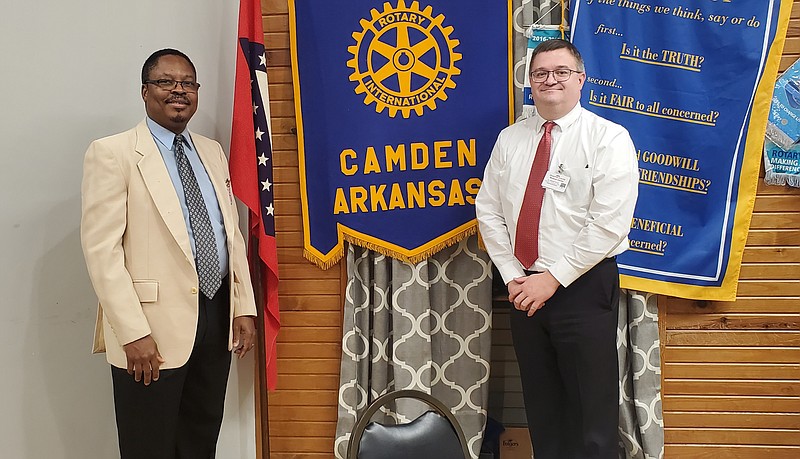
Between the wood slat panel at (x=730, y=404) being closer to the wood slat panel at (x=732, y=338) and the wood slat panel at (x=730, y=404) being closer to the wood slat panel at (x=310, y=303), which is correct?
the wood slat panel at (x=732, y=338)

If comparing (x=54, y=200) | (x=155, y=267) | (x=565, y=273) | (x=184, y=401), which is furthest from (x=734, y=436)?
(x=54, y=200)

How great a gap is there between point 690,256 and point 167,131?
1.97 metres

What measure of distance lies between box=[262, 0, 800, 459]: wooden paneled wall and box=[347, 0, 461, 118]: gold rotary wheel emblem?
354 millimetres

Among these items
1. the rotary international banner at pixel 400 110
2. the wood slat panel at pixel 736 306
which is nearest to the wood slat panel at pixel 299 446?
the rotary international banner at pixel 400 110

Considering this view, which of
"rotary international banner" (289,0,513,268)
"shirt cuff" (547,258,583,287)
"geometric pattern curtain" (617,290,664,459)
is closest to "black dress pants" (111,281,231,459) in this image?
"rotary international banner" (289,0,513,268)

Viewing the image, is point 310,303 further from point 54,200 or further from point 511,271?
point 54,200

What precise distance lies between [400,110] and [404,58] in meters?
0.21

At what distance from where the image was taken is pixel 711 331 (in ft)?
9.23

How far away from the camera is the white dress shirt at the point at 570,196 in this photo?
2275mm

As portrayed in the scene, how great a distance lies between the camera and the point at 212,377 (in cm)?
230

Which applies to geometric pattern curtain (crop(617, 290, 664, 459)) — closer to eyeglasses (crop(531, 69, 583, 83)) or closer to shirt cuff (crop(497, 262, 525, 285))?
shirt cuff (crop(497, 262, 525, 285))

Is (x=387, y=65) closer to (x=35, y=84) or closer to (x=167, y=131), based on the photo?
(x=167, y=131)

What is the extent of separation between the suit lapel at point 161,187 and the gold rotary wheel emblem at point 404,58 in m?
0.97

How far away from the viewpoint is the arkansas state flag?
273 cm
